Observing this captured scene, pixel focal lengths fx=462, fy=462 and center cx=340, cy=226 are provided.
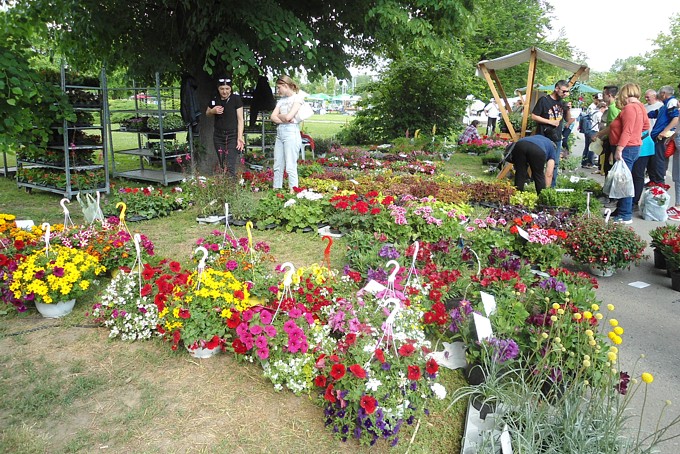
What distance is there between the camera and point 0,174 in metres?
10.1

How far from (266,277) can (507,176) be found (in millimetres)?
8108

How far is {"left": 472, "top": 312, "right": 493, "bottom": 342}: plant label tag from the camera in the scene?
275cm

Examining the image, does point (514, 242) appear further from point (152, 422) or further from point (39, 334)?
point (39, 334)

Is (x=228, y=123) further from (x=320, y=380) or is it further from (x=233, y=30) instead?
(x=320, y=380)

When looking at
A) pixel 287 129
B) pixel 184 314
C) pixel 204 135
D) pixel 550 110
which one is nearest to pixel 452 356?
pixel 184 314

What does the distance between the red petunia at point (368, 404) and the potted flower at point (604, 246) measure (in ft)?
11.5

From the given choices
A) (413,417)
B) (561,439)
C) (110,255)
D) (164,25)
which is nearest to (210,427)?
(413,417)

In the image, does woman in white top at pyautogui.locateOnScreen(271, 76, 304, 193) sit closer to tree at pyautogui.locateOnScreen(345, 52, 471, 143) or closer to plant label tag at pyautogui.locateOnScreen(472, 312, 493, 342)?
plant label tag at pyautogui.locateOnScreen(472, 312, 493, 342)

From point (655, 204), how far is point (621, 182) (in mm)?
872

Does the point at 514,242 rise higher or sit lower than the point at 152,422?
higher

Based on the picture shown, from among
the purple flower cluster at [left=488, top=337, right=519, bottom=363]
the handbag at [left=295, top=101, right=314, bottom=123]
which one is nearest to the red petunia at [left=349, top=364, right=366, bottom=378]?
the purple flower cluster at [left=488, top=337, right=519, bottom=363]

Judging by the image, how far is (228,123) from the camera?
7.60 metres

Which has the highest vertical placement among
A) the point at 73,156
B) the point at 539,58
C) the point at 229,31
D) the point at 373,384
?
the point at 229,31

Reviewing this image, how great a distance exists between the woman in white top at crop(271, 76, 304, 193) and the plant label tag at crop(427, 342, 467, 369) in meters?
4.13
